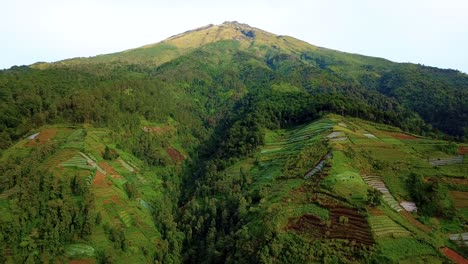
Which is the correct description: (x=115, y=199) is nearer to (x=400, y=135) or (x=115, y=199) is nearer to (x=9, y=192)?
(x=9, y=192)

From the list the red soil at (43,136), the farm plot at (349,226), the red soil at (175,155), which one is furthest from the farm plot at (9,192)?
the farm plot at (349,226)

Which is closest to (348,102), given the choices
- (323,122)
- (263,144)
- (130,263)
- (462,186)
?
(323,122)

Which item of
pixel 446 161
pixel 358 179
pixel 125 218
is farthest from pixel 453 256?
pixel 125 218

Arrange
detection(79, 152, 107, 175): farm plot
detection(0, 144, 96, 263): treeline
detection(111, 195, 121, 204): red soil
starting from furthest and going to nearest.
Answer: detection(79, 152, 107, 175): farm plot < detection(111, 195, 121, 204): red soil < detection(0, 144, 96, 263): treeline

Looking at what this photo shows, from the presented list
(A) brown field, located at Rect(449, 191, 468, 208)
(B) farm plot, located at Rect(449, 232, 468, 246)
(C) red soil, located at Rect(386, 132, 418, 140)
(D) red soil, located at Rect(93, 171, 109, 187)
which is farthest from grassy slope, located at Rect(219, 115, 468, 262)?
(D) red soil, located at Rect(93, 171, 109, 187)

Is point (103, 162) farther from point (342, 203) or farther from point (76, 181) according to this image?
point (342, 203)

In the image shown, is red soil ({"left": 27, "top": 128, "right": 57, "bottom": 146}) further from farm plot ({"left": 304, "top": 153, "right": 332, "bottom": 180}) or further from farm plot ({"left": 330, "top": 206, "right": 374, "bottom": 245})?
farm plot ({"left": 330, "top": 206, "right": 374, "bottom": 245})
